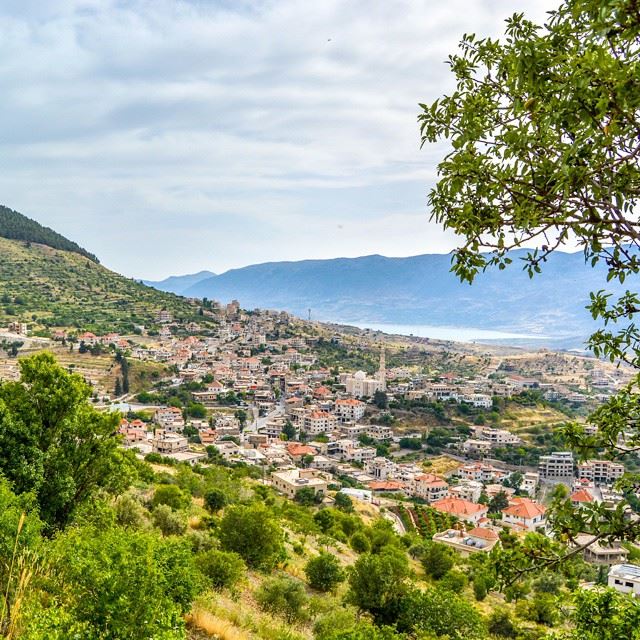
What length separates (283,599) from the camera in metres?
7.95

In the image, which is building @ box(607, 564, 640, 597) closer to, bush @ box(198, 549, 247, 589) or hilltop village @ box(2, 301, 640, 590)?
hilltop village @ box(2, 301, 640, 590)

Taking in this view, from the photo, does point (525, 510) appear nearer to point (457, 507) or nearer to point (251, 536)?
point (457, 507)

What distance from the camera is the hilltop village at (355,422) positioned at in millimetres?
29770

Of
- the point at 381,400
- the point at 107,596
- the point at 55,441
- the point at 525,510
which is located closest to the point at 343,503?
the point at 525,510

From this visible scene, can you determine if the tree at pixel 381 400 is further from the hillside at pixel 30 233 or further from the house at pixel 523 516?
the hillside at pixel 30 233

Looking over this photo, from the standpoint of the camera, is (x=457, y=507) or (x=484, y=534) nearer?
(x=484, y=534)

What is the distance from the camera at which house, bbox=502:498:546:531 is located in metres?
27.6

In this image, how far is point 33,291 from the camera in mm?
65188

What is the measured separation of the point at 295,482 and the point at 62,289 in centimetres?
5223

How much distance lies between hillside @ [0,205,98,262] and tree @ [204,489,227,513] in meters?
80.2

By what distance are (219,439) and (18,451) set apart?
1300 inches

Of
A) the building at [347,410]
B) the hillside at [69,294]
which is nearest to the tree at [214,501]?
the building at [347,410]

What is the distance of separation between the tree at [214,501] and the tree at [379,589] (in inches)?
197

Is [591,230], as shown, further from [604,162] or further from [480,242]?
[480,242]
